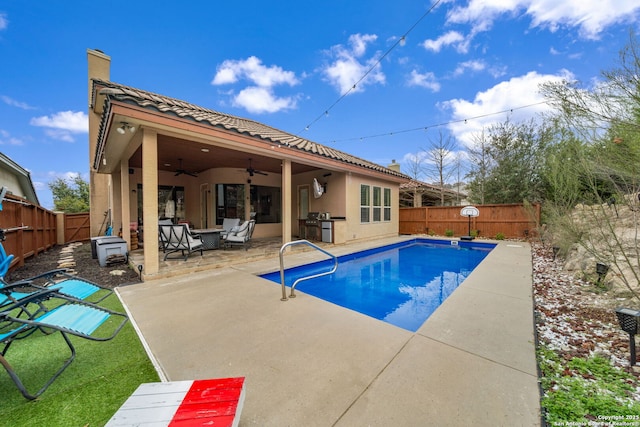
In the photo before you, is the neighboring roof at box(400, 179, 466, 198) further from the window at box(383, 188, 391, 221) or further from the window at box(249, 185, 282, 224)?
the window at box(249, 185, 282, 224)

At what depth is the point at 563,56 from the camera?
7.14 metres

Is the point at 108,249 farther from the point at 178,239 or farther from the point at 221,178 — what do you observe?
the point at 221,178

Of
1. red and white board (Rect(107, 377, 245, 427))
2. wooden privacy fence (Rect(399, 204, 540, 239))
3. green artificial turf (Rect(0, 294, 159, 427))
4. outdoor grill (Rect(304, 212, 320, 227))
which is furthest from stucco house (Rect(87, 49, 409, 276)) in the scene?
red and white board (Rect(107, 377, 245, 427))

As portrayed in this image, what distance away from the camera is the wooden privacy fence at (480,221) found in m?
11.7

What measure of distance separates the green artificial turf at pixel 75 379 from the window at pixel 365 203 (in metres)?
9.26

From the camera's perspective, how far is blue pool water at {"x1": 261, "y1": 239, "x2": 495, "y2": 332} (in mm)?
4469

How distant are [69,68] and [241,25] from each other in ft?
29.6

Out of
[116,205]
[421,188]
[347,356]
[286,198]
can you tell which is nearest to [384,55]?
[286,198]

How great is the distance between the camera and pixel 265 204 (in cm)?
1148

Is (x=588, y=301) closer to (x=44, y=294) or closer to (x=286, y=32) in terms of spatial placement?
(x=44, y=294)

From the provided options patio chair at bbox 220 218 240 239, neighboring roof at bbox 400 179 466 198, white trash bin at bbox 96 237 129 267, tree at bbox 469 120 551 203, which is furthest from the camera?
neighboring roof at bbox 400 179 466 198

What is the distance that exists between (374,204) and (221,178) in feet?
22.8

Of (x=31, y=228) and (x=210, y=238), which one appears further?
(x=210, y=238)

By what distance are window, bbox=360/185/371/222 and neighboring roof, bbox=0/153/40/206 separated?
523 inches
